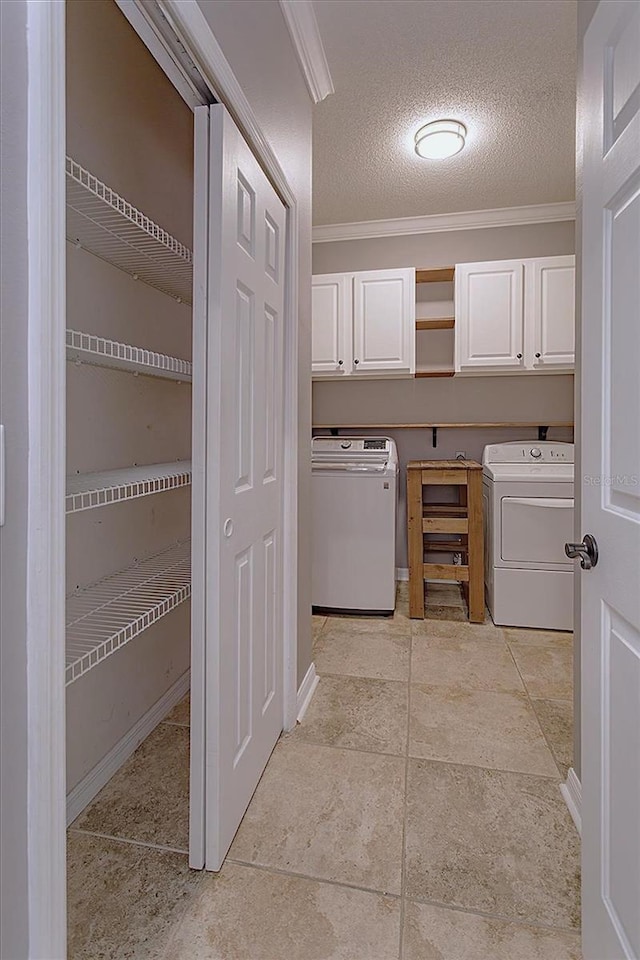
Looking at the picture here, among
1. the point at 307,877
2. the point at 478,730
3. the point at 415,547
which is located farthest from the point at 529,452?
the point at 307,877

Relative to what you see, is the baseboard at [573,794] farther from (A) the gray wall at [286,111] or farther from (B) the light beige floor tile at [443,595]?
(B) the light beige floor tile at [443,595]

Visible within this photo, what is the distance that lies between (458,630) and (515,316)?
206 centimetres

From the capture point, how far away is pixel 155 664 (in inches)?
79.4

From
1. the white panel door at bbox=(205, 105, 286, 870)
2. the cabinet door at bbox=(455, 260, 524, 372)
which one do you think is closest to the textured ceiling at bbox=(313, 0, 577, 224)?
the cabinet door at bbox=(455, 260, 524, 372)

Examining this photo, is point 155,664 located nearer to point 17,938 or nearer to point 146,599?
point 146,599

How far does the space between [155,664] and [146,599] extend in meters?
0.61

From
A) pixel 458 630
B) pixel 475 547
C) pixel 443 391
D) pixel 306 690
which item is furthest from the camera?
pixel 443 391

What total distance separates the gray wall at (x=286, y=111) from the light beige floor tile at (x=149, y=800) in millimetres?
606

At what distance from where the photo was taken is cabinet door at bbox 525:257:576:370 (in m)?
3.31

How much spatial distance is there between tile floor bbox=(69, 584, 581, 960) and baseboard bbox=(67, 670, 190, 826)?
31 mm

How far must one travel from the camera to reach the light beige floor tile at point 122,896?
1132 mm

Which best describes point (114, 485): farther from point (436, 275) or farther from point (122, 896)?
point (436, 275)

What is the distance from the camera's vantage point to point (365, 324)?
11.7 feet

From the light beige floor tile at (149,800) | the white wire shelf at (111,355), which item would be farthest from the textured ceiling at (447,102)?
the light beige floor tile at (149,800)
